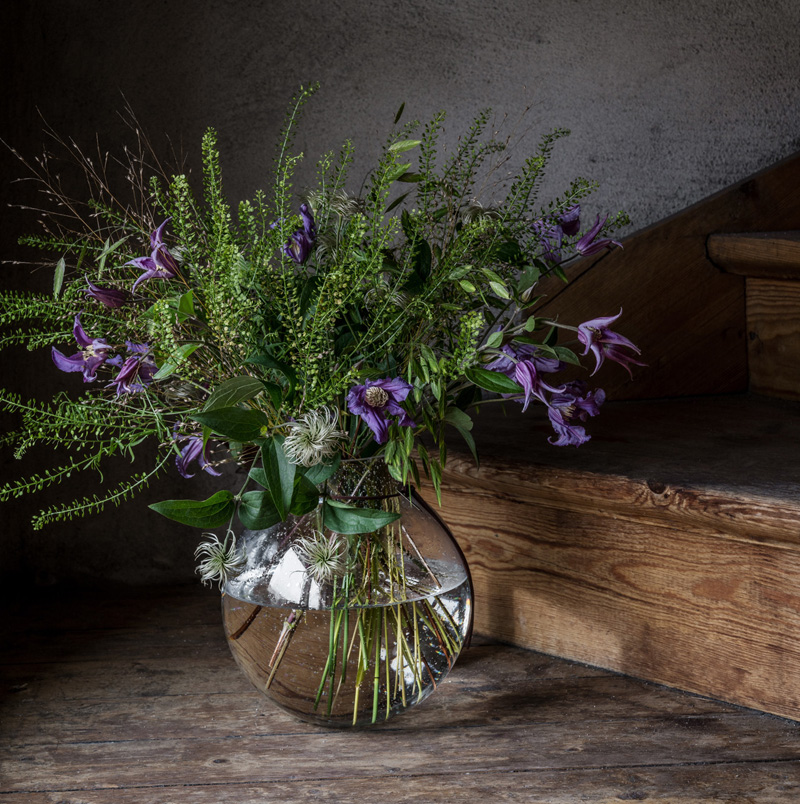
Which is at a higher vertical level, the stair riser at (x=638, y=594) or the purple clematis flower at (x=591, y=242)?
the purple clematis flower at (x=591, y=242)

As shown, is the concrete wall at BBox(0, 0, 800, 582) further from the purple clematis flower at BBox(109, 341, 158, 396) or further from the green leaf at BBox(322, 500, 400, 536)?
the green leaf at BBox(322, 500, 400, 536)

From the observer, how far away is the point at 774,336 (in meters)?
1.38

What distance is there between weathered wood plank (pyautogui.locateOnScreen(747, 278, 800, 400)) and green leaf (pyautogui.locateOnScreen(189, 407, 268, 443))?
0.90 meters

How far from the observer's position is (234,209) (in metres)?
1.45

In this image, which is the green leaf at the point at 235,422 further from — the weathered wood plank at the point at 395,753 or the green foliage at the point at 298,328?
the weathered wood plank at the point at 395,753

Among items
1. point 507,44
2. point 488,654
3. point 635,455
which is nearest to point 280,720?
point 488,654

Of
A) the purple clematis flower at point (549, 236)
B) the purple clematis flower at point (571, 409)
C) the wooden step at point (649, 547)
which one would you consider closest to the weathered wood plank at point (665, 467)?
the wooden step at point (649, 547)

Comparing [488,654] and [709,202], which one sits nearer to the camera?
[488,654]

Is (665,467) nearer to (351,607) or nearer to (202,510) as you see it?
(351,607)

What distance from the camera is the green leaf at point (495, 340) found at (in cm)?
81

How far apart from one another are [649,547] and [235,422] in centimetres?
52

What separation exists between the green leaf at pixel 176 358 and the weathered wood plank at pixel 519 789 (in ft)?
1.32

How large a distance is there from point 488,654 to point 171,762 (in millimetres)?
426

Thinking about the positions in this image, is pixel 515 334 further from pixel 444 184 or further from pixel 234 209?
pixel 234 209
